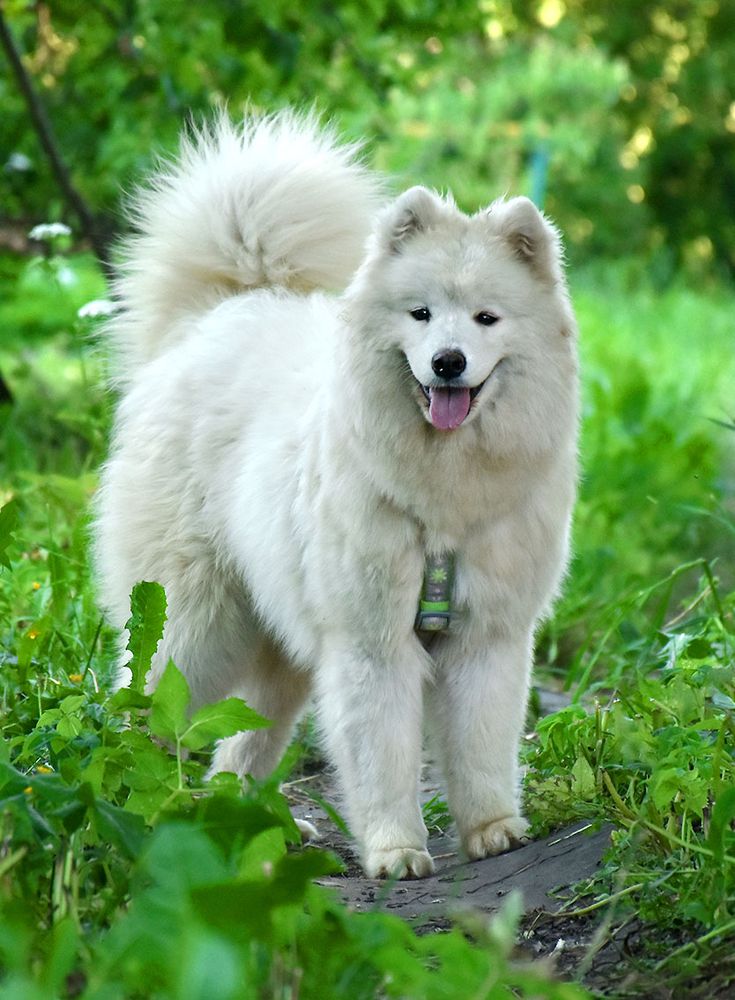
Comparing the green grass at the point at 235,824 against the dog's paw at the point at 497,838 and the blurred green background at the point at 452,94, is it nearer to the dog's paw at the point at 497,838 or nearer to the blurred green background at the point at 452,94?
the dog's paw at the point at 497,838

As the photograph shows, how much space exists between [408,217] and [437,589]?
2.92 feet

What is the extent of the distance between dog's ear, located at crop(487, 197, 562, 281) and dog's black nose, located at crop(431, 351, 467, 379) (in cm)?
41

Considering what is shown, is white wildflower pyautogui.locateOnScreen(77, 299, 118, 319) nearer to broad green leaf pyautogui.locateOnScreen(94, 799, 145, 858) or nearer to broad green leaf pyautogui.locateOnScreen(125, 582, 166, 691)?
broad green leaf pyautogui.locateOnScreen(125, 582, 166, 691)

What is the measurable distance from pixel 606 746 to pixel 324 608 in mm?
751

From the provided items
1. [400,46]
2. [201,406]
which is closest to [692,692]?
[201,406]

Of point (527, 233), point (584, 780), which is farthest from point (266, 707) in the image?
point (527, 233)

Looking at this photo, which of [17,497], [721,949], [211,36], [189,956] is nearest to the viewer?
[189,956]

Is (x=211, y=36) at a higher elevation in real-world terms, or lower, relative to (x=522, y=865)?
higher

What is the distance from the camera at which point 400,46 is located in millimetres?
7859

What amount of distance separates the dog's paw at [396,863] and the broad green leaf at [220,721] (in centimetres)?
83

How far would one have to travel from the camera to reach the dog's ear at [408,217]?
135 inches

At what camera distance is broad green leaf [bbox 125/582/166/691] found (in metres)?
2.88

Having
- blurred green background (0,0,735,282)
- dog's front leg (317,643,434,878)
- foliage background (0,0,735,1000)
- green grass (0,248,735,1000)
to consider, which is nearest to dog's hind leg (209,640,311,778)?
green grass (0,248,735,1000)

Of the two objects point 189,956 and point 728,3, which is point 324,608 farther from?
point 728,3
